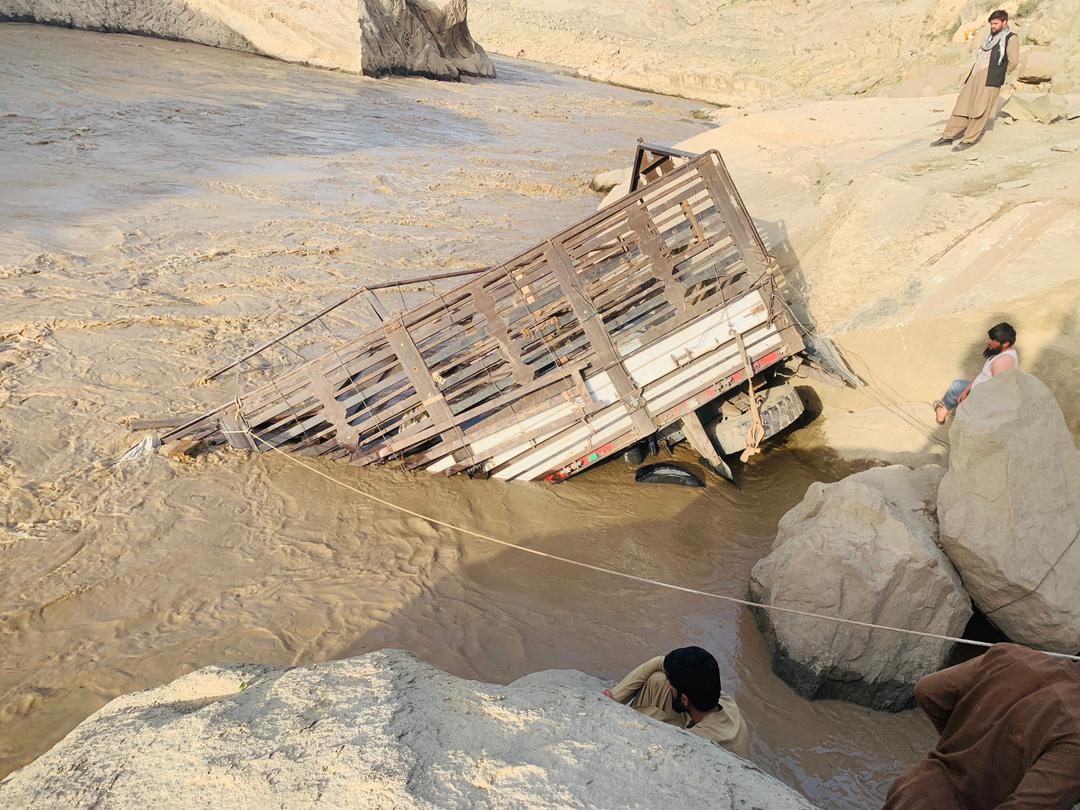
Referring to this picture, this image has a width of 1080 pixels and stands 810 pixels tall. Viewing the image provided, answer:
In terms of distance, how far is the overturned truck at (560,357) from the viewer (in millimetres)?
6277

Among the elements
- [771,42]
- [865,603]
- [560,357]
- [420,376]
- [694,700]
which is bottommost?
[865,603]

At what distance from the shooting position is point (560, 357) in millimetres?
6410

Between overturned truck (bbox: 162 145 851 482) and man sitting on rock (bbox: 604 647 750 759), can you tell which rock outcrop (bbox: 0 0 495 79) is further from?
man sitting on rock (bbox: 604 647 750 759)

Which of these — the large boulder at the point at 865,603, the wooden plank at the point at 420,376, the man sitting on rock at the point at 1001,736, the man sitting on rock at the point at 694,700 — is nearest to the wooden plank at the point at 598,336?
the wooden plank at the point at 420,376

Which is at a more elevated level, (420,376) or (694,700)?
(420,376)

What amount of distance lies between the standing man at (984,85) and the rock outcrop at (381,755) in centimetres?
886

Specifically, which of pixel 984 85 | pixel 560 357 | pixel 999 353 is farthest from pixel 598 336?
pixel 984 85

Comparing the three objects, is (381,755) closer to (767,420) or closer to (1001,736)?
(1001,736)

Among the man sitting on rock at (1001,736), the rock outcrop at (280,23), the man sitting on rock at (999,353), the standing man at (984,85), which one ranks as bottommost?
the man sitting on rock at (999,353)

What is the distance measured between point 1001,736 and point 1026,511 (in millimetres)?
2408

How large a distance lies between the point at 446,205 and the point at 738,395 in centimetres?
819

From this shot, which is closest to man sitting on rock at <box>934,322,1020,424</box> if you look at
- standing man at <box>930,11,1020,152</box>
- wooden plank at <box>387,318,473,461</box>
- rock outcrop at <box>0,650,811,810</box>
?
wooden plank at <box>387,318,473,461</box>

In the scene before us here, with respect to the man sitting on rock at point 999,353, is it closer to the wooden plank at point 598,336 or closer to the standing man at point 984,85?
the wooden plank at point 598,336

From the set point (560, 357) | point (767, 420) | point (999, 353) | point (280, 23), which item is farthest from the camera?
point (280, 23)
